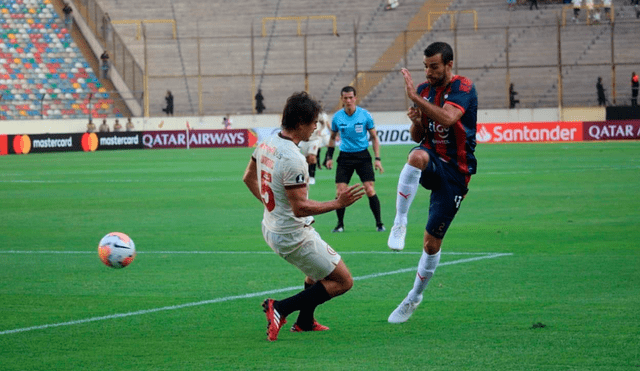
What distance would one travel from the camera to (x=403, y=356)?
23.5 ft

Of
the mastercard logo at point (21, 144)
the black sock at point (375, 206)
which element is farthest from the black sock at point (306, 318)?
the mastercard logo at point (21, 144)

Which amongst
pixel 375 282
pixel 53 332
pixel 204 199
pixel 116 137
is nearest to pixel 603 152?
pixel 204 199

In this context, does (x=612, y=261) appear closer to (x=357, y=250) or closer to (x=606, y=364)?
(x=357, y=250)

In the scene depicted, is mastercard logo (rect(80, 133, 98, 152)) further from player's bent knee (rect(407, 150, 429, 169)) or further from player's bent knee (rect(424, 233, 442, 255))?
player's bent knee (rect(424, 233, 442, 255))

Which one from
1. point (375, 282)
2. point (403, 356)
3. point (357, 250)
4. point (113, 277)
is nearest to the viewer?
point (403, 356)

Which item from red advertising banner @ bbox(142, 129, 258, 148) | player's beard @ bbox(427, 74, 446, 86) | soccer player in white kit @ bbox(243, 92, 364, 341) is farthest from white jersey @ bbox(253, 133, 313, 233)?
red advertising banner @ bbox(142, 129, 258, 148)

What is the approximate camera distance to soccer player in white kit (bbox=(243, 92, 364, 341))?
24.4 feet

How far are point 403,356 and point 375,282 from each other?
368cm

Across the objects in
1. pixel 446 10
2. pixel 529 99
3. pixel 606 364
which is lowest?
pixel 606 364

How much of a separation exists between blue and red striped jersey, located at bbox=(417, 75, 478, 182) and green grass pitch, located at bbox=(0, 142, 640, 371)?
135 centimetres

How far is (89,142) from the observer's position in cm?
5050

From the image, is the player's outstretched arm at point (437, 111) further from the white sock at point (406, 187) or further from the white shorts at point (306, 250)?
the white shorts at point (306, 250)

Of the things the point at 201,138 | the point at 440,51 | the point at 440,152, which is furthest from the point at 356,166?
the point at 201,138

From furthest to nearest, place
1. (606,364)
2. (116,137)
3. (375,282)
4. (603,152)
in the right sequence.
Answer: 1. (116,137)
2. (603,152)
3. (375,282)
4. (606,364)
